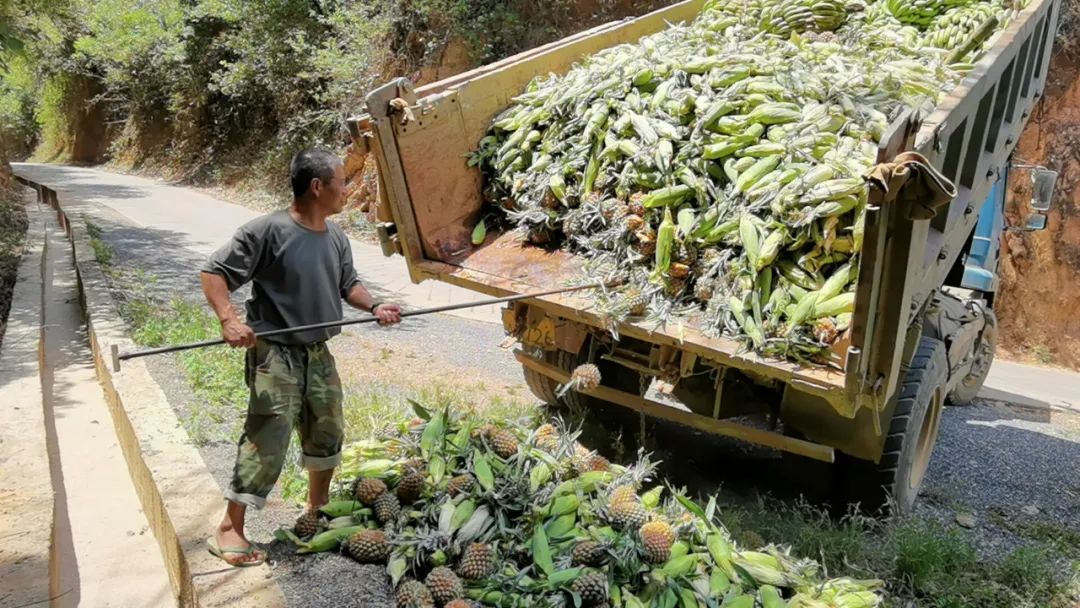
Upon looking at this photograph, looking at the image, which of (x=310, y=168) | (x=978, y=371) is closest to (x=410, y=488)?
(x=310, y=168)

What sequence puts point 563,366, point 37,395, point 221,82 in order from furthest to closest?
point 221,82 → point 37,395 → point 563,366

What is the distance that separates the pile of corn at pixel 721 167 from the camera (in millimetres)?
3596

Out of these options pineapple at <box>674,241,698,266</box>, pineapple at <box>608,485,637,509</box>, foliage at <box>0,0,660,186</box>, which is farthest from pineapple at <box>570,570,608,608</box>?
foliage at <box>0,0,660,186</box>

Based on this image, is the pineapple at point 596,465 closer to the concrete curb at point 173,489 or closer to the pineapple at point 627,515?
the pineapple at point 627,515

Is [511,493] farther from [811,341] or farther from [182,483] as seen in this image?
[182,483]

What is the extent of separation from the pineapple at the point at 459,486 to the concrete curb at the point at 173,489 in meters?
0.75

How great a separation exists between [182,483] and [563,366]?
211 centimetres

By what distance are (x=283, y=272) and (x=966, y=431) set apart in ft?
17.5

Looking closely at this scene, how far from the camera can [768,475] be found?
5.06 metres

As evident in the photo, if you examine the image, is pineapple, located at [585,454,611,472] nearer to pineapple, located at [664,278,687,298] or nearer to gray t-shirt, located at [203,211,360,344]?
pineapple, located at [664,278,687,298]

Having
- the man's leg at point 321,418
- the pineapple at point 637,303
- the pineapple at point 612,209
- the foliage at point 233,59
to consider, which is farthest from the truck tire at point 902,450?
the foliage at point 233,59

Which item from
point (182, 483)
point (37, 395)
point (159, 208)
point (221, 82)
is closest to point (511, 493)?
point (182, 483)

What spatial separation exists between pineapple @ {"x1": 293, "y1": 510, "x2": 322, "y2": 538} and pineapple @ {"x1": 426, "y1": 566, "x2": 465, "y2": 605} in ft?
1.97

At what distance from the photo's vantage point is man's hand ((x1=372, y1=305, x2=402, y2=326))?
3.43 m
